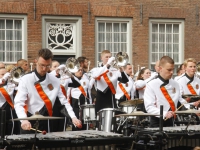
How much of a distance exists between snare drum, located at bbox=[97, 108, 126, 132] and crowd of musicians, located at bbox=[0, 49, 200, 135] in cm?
60

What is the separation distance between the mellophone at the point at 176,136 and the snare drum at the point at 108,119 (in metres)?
3.77

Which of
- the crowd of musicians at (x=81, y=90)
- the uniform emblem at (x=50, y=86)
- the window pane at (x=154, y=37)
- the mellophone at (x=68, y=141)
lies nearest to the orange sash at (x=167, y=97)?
the crowd of musicians at (x=81, y=90)

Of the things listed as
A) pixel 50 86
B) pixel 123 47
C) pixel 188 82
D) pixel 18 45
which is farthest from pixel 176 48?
pixel 50 86

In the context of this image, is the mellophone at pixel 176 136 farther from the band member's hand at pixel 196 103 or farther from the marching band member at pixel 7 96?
the marching band member at pixel 7 96

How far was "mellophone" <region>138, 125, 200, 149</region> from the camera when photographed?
956 cm

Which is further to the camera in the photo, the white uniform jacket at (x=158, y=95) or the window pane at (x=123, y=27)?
the window pane at (x=123, y=27)

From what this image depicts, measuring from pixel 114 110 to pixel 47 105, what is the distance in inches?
154

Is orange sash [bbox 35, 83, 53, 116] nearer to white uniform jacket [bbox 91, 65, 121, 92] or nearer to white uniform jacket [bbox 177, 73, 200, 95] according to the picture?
white uniform jacket [bbox 177, 73, 200, 95]

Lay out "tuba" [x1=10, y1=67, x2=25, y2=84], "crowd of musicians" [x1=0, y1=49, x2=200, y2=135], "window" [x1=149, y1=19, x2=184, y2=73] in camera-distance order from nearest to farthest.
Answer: "crowd of musicians" [x1=0, y1=49, x2=200, y2=135]
"tuba" [x1=10, y1=67, x2=25, y2=84]
"window" [x1=149, y1=19, x2=184, y2=73]

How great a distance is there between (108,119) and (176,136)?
4.41 metres

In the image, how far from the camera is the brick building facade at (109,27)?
22609 millimetres

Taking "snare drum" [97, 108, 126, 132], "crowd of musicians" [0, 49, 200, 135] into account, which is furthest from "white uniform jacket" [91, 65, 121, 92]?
"snare drum" [97, 108, 126, 132]

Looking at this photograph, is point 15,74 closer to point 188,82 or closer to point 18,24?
point 188,82

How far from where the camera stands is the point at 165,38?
2433 centimetres
